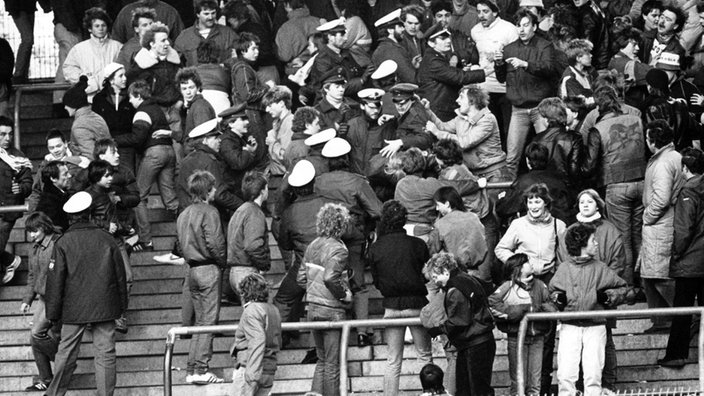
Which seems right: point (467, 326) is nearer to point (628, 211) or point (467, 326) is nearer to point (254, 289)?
point (254, 289)

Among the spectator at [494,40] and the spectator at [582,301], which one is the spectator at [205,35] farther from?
the spectator at [582,301]

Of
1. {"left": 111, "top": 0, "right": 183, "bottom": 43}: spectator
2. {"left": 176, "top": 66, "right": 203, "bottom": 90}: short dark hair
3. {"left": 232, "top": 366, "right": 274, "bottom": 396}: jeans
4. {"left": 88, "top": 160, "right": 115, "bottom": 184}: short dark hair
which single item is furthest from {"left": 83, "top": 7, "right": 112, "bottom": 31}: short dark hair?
{"left": 232, "top": 366, "right": 274, "bottom": 396}: jeans

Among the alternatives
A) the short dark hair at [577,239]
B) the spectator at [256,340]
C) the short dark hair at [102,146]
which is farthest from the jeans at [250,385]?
the short dark hair at [102,146]

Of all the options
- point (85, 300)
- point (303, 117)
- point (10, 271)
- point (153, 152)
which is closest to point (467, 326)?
point (85, 300)

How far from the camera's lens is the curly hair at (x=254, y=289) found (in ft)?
56.1

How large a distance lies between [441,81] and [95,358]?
18.9 feet

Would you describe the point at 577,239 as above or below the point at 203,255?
above

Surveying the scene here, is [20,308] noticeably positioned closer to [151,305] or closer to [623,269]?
[151,305]

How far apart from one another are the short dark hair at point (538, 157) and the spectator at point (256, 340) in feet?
11.4

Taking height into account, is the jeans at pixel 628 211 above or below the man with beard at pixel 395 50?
below

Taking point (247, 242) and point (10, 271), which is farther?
point (10, 271)

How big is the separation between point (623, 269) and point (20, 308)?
6.22m

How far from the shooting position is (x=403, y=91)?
67.5 feet

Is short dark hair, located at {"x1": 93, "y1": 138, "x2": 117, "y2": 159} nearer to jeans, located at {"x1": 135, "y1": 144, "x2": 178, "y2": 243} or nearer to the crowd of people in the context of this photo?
the crowd of people
